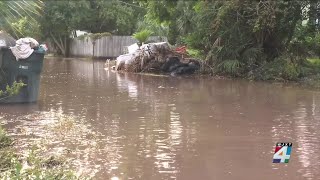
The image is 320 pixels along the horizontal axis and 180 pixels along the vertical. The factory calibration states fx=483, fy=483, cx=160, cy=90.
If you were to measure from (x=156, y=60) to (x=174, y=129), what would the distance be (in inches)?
519

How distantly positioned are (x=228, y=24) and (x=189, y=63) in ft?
8.37

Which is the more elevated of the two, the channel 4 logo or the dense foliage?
the dense foliage

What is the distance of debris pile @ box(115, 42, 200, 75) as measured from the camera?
70.6ft

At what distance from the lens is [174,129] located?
9047 mm

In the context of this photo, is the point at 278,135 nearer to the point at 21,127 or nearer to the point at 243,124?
the point at 243,124

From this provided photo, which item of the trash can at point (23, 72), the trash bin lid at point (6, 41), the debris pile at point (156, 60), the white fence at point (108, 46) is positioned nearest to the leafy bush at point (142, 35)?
the debris pile at point (156, 60)

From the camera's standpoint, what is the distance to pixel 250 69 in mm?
19344

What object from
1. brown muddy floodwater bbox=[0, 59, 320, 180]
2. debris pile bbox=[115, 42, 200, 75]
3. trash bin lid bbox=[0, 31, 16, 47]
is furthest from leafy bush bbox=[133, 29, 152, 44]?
trash bin lid bbox=[0, 31, 16, 47]

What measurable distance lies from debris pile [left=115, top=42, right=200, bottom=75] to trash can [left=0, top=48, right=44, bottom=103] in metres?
10.2

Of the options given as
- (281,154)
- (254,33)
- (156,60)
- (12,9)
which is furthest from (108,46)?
(281,154)

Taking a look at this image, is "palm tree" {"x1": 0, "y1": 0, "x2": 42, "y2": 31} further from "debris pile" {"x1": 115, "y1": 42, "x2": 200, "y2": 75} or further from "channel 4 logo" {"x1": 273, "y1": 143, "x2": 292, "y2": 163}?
"debris pile" {"x1": 115, "y1": 42, "x2": 200, "y2": 75}

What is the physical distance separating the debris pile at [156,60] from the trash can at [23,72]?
10.2m

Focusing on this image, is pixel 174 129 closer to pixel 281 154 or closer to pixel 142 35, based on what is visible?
pixel 281 154

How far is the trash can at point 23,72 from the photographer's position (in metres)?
11.3
